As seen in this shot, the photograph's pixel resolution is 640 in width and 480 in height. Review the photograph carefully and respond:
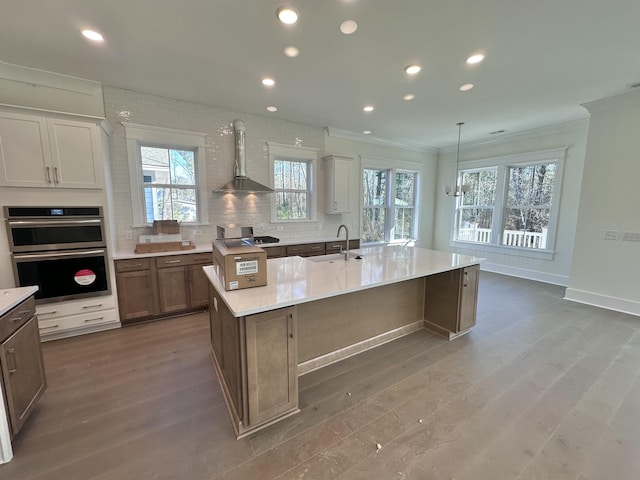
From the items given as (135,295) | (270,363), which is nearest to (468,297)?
(270,363)

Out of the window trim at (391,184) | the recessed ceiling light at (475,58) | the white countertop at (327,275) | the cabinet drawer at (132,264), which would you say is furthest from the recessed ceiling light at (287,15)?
the window trim at (391,184)

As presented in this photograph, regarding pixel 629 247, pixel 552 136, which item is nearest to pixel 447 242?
pixel 552 136

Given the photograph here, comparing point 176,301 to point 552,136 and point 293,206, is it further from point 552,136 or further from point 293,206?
point 552,136

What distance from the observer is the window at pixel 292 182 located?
4.67m

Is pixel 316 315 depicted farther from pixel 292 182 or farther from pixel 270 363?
pixel 292 182

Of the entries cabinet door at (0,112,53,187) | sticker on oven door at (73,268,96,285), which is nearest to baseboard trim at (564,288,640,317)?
sticker on oven door at (73,268,96,285)

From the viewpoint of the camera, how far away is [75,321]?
9.55 ft

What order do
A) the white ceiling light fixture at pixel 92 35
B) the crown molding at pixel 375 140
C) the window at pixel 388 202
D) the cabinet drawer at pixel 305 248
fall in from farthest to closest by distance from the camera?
the window at pixel 388 202 < the crown molding at pixel 375 140 < the cabinet drawer at pixel 305 248 < the white ceiling light fixture at pixel 92 35

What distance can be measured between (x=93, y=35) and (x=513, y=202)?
22.8 feet

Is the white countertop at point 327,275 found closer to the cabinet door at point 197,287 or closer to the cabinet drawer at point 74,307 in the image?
the cabinet door at point 197,287

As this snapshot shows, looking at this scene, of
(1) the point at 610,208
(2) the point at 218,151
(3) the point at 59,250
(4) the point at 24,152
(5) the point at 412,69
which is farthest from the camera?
(2) the point at 218,151

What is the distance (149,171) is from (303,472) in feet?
12.9

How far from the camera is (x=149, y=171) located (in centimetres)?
373

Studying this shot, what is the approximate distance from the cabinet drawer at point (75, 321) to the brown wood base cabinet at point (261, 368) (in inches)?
84.4
